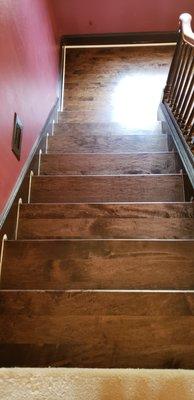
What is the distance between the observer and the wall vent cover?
2016 millimetres

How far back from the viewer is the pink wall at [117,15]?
14.5 ft

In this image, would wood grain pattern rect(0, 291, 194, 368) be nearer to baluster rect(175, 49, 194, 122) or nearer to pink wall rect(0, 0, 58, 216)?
pink wall rect(0, 0, 58, 216)

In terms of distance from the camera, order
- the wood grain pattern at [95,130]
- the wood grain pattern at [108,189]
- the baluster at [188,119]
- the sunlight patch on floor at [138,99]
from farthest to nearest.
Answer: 1. the sunlight patch on floor at [138,99]
2. the wood grain pattern at [95,130]
3. the baluster at [188,119]
4. the wood grain pattern at [108,189]

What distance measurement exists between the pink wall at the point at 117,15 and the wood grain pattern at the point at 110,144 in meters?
2.26

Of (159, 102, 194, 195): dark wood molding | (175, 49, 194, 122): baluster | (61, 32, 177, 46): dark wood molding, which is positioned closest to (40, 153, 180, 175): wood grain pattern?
(159, 102, 194, 195): dark wood molding

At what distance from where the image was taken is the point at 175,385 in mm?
1068

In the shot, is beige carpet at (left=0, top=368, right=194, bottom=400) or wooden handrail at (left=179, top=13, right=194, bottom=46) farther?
wooden handrail at (left=179, top=13, right=194, bottom=46)

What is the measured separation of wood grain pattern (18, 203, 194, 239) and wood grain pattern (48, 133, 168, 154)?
3.53 feet

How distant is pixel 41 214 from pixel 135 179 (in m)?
0.67

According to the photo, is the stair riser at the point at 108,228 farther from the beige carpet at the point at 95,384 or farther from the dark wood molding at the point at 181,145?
the beige carpet at the point at 95,384

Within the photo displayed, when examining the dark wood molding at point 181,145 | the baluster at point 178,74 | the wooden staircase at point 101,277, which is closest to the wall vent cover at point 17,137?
the wooden staircase at point 101,277

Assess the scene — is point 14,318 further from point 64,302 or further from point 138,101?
point 138,101

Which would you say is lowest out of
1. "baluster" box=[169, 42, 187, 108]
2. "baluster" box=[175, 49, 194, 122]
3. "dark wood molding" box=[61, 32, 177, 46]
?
"baluster" box=[175, 49, 194, 122]

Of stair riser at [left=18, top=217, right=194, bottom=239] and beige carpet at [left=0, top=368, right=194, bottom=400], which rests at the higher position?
stair riser at [left=18, top=217, right=194, bottom=239]
